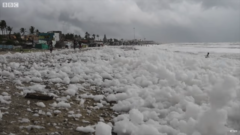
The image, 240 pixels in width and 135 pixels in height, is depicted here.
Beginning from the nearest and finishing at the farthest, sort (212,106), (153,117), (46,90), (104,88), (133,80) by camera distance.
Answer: (212,106) → (153,117) → (46,90) → (104,88) → (133,80)

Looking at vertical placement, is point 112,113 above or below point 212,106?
below

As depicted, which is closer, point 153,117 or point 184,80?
point 153,117

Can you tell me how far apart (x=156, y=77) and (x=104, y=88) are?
1.59m

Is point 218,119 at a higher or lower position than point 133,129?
higher

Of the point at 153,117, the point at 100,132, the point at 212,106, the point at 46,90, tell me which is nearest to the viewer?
the point at 100,132

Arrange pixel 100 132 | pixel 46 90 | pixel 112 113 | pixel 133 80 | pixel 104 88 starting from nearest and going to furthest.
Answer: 1. pixel 100 132
2. pixel 112 113
3. pixel 46 90
4. pixel 104 88
5. pixel 133 80

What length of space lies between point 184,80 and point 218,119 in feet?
9.09

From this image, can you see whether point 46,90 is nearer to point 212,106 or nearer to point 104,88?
point 104,88

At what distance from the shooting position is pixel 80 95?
4465 millimetres

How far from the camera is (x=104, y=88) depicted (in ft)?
17.4

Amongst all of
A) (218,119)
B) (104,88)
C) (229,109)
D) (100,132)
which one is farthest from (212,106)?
(104,88)

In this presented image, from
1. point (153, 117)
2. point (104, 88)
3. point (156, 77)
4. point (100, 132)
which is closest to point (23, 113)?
point (100, 132)

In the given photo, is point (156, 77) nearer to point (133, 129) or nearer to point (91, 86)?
point (91, 86)

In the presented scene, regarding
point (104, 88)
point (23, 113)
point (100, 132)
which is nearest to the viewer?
point (100, 132)
